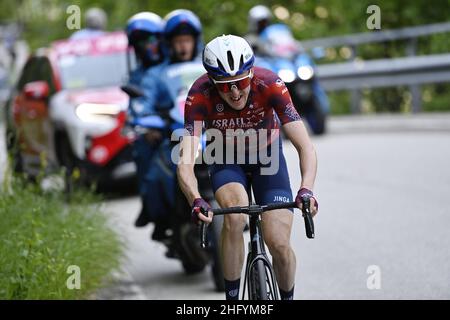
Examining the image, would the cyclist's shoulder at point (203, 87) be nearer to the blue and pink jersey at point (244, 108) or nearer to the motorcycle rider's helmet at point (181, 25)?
the blue and pink jersey at point (244, 108)

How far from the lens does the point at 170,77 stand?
9.27 metres

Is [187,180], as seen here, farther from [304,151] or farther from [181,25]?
[181,25]

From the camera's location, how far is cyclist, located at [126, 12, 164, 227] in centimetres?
919

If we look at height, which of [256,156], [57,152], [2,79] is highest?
[256,156]

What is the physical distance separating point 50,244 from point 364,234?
320 cm

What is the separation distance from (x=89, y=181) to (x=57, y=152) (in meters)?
0.69

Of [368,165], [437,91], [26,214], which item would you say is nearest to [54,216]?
[26,214]

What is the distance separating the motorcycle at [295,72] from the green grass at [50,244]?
23.9 ft

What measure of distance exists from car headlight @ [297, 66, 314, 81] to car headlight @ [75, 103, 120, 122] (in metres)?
4.30

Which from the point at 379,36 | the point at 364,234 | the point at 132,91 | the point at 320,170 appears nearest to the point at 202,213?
the point at 132,91

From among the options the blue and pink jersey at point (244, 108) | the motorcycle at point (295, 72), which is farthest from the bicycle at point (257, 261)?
the motorcycle at point (295, 72)

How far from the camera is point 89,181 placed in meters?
13.8

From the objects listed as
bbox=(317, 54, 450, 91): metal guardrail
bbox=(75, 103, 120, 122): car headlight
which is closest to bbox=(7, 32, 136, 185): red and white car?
bbox=(75, 103, 120, 122): car headlight
